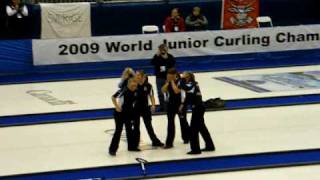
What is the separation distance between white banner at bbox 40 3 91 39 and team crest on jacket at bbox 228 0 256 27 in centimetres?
566

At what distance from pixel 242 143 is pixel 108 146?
2.62 meters

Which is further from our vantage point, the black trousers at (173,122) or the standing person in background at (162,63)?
the standing person in background at (162,63)

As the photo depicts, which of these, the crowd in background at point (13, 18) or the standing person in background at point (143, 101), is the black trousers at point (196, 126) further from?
the crowd in background at point (13, 18)

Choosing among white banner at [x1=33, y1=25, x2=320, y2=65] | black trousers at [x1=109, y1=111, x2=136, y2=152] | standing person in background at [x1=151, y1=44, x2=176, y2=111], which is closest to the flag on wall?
white banner at [x1=33, y1=25, x2=320, y2=65]

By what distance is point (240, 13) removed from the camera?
2700cm

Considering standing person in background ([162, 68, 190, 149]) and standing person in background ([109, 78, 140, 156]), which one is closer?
standing person in background ([109, 78, 140, 156])

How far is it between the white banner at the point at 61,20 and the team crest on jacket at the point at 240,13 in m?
5.66

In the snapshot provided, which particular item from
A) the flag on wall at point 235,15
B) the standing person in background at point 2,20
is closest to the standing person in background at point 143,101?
the standing person in background at point 2,20

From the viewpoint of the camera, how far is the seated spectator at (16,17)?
24.1 m

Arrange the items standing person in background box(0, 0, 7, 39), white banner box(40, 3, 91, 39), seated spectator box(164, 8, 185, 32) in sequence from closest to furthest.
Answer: seated spectator box(164, 8, 185, 32), standing person in background box(0, 0, 7, 39), white banner box(40, 3, 91, 39)

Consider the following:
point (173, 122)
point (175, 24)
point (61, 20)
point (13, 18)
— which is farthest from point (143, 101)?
point (61, 20)

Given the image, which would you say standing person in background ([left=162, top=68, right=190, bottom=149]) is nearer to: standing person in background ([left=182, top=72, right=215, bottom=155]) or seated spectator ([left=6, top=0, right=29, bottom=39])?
standing person in background ([left=182, top=72, right=215, bottom=155])

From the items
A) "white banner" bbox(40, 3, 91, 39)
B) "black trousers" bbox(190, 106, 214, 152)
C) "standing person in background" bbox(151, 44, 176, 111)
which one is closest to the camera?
"black trousers" bbox(190, 106, 214, 152)

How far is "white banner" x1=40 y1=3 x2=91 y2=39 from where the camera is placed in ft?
84.3
